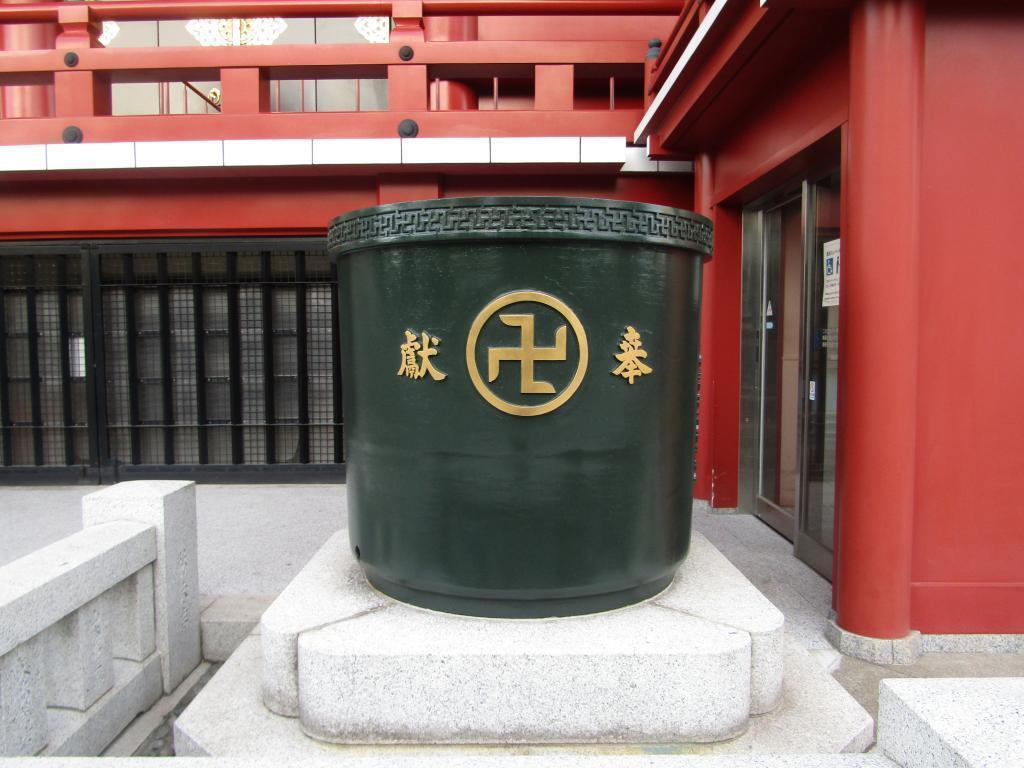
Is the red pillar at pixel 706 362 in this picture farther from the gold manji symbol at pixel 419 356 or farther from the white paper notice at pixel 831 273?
the gold manji symbol at pixel 419 356

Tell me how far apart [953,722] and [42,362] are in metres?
9.26

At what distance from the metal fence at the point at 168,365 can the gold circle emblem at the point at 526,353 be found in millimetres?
5552

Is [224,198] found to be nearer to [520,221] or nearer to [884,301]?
[520,221]

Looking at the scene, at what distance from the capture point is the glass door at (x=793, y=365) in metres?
4.82

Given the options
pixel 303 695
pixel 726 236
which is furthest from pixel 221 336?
pixel 303 695

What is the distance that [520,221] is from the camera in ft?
7.61

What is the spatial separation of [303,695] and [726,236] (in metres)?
5.53

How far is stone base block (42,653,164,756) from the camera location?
257 cm

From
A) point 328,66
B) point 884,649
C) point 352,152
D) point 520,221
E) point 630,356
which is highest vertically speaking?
point 328,66

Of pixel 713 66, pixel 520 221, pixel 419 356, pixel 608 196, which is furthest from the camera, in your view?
pixel 608 196

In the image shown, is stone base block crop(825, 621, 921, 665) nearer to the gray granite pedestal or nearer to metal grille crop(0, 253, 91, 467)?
the gray granite pedestal

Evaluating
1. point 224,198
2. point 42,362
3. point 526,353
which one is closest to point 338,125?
point 224,198

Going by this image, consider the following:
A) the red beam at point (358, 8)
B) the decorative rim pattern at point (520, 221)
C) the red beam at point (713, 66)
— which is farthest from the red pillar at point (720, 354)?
the decorative rim pattern at point (520, 221)

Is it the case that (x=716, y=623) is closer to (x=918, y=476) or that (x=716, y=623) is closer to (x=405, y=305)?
(x=405, y=305)
